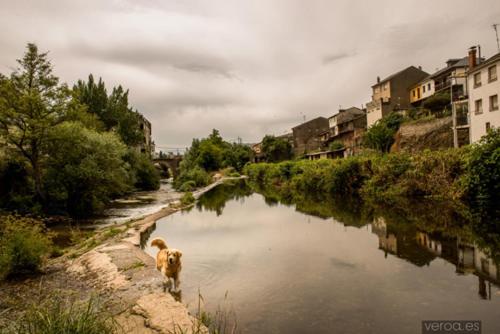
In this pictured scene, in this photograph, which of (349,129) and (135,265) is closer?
(135,265)

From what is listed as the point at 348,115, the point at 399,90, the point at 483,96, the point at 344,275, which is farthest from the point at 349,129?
the point at 344,275

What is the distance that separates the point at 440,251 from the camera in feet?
33.9

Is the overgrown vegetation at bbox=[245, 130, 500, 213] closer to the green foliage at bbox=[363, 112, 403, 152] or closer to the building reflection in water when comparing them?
the building reflection in water

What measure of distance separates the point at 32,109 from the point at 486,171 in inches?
1045

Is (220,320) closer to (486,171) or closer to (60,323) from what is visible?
(60,323)

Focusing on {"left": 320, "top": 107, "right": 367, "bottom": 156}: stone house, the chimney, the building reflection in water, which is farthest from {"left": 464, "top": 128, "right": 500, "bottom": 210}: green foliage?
{"left": 320, "top": 107, "right": 367, "bottom": 156}: stone house

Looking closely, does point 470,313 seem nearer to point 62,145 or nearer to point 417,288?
point 417,288

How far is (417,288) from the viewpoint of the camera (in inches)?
290

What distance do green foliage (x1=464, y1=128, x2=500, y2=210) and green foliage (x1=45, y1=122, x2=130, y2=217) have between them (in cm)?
2260

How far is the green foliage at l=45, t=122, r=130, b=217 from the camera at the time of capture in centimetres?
2267

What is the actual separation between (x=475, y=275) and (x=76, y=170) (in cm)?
2286

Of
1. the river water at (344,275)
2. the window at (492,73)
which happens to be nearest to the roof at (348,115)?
the window at (492,73)

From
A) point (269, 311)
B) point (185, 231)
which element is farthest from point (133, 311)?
point (185, 231)

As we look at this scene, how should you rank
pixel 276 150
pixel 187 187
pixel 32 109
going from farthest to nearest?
pixel 276 150 < pixel 187 187 < pixel 32 109
